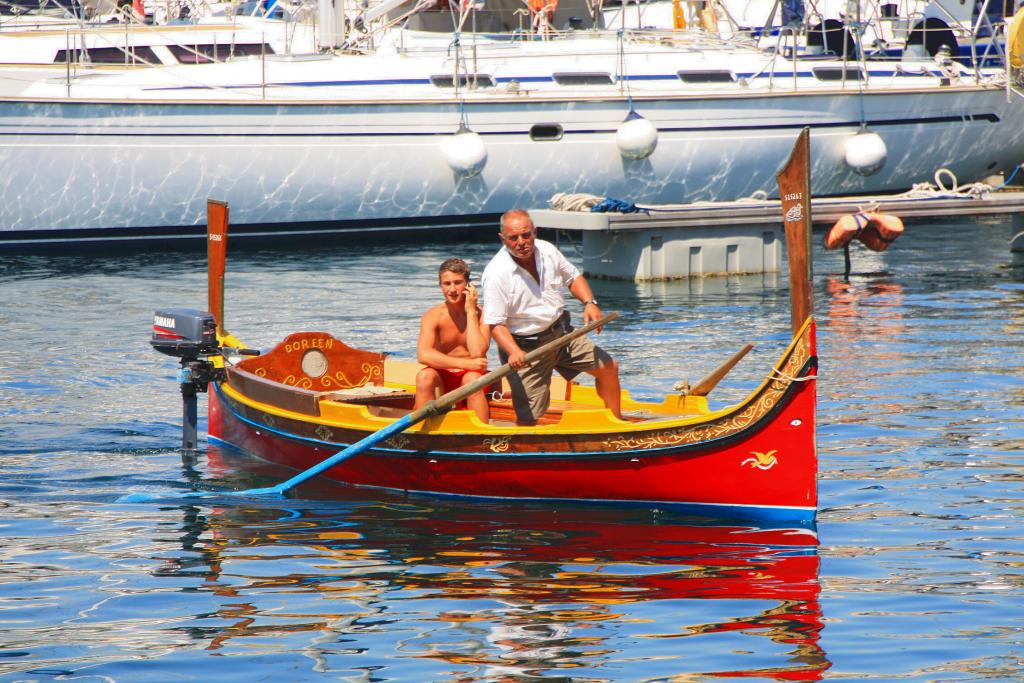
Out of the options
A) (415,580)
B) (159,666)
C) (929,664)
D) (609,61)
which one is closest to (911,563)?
(929,664)

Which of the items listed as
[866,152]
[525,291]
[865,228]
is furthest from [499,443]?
[866,152]

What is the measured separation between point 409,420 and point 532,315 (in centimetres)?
99

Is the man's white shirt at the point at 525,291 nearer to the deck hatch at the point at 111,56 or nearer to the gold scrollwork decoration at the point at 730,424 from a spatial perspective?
the gold scrollwork decoration at the point at 730,424

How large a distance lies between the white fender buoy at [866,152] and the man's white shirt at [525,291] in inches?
652

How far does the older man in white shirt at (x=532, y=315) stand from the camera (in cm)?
866

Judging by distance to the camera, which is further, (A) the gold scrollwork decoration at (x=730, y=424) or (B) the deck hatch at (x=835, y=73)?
(B) the deck hatch at (x=835, y=73)

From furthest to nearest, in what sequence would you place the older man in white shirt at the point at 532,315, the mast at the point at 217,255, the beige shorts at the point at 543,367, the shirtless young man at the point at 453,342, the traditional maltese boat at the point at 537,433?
the mast at the point at 217,255 → the shirtless young man at the point at 453,342 → the beige shorts at the point at 543,367 → the older man in white shirt at the point at 532,315 → the traditional maltese boat at the point at 537,433

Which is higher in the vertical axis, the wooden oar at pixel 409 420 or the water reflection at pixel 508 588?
the wooden oar at pixel 409 420

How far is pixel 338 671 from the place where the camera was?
6.30m

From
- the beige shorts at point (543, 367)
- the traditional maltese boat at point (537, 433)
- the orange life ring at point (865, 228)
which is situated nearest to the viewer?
the traditional maltese boat at point (537, 433)

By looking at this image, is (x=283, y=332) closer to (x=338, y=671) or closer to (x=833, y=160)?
(x=338, y=671)

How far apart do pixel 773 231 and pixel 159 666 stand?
14.7 metres

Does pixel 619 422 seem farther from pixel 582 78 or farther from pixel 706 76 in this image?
pixel 706 76

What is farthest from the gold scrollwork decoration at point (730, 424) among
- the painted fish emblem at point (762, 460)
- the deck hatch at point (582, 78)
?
the deck hatch at point (582, 78)
